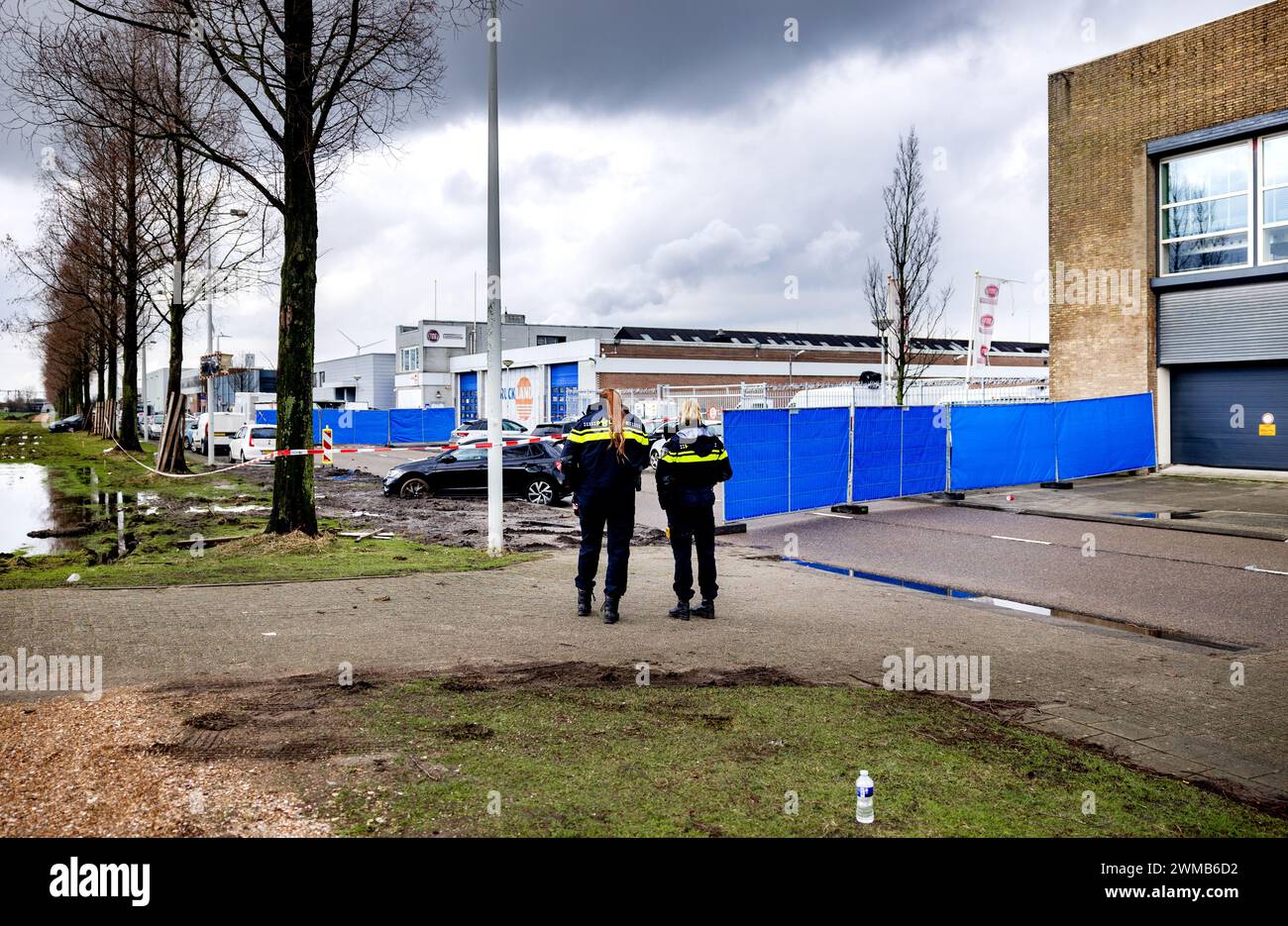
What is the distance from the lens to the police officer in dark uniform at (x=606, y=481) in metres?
8.23

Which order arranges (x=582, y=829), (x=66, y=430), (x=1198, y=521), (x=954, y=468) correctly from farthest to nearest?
(x=66, y=430)
(x=954, y=468)
(x=1198, y=521)
(x=582, y=829)

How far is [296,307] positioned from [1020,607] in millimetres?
9722

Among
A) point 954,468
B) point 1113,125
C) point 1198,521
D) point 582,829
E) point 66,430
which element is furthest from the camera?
point 66,430

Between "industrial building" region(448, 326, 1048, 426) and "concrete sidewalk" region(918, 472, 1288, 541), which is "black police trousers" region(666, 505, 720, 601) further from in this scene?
"industrial building" region(448, 326, 1048, 426)

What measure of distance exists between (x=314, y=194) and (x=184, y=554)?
515 cm

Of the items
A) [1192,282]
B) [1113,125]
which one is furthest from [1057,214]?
[1192,282]

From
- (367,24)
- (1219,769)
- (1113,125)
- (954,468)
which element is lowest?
(1219,769)

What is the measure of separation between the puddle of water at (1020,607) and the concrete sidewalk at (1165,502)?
6657 millimetres

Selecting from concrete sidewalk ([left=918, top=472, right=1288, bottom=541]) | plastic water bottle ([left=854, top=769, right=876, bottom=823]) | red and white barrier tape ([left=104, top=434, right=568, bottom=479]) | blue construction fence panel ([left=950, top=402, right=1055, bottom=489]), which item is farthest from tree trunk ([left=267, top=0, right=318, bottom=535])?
blue construction fence panel ([left=950, top=402, right=1055, bottom=489])

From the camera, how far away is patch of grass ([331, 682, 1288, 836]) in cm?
395

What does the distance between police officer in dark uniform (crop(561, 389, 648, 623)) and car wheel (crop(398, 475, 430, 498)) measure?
13321 mm

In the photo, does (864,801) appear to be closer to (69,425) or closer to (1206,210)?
(1206,210)

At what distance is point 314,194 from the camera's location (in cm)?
1315

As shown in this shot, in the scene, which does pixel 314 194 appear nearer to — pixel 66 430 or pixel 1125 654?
pixel 1125 654
